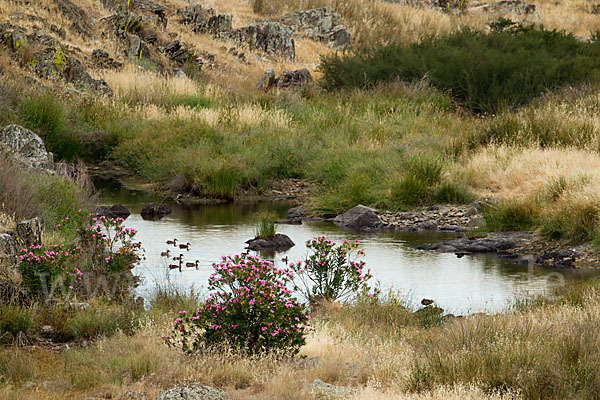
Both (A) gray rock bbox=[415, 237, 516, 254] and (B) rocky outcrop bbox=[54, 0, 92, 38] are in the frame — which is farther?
(B) rocky outcrop bbox=[54, 0, 92, 38]

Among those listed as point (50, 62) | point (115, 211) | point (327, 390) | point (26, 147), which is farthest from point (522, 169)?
A: point (50, 62)

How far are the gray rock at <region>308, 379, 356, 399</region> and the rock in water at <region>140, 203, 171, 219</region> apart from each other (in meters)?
10.4

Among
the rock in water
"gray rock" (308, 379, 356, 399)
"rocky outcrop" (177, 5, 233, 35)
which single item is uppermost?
"rocky outcrop" (177, 5, 233, 35)

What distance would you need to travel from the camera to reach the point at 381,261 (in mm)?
12227

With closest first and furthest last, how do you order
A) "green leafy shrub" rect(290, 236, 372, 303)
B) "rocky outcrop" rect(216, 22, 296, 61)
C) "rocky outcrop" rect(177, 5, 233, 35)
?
"green leafy shrub" rect(290, 236, 372, 303)
"rocky outcrop" rect(216, 22, 296, 61)
"rocky outcrop" rect(177, 5, 233, 35)

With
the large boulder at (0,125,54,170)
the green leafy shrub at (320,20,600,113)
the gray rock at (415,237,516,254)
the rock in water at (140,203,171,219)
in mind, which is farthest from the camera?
the green leafy shrub at (320,20,600,113)

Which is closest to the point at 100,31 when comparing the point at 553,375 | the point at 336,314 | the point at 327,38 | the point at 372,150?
the point at 327,38

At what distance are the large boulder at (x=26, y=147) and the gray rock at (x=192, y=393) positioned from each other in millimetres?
9317

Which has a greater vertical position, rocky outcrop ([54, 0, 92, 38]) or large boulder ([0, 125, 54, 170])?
rocky outcrop ([54, 0, 92, 38])

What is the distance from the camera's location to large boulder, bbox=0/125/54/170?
14227 millimetres

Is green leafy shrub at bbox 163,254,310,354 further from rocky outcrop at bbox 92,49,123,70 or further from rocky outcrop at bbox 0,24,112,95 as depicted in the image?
rocky outcrop at bbox 92,49,123,70

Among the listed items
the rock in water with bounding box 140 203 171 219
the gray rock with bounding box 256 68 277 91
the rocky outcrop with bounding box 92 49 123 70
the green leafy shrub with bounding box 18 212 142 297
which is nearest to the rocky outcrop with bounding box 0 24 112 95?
the rocky outcrop with bounding box 92 49 123 70

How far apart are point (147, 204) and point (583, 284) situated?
10.5m

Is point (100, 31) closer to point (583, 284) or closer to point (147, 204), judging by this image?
point (147, 204)
